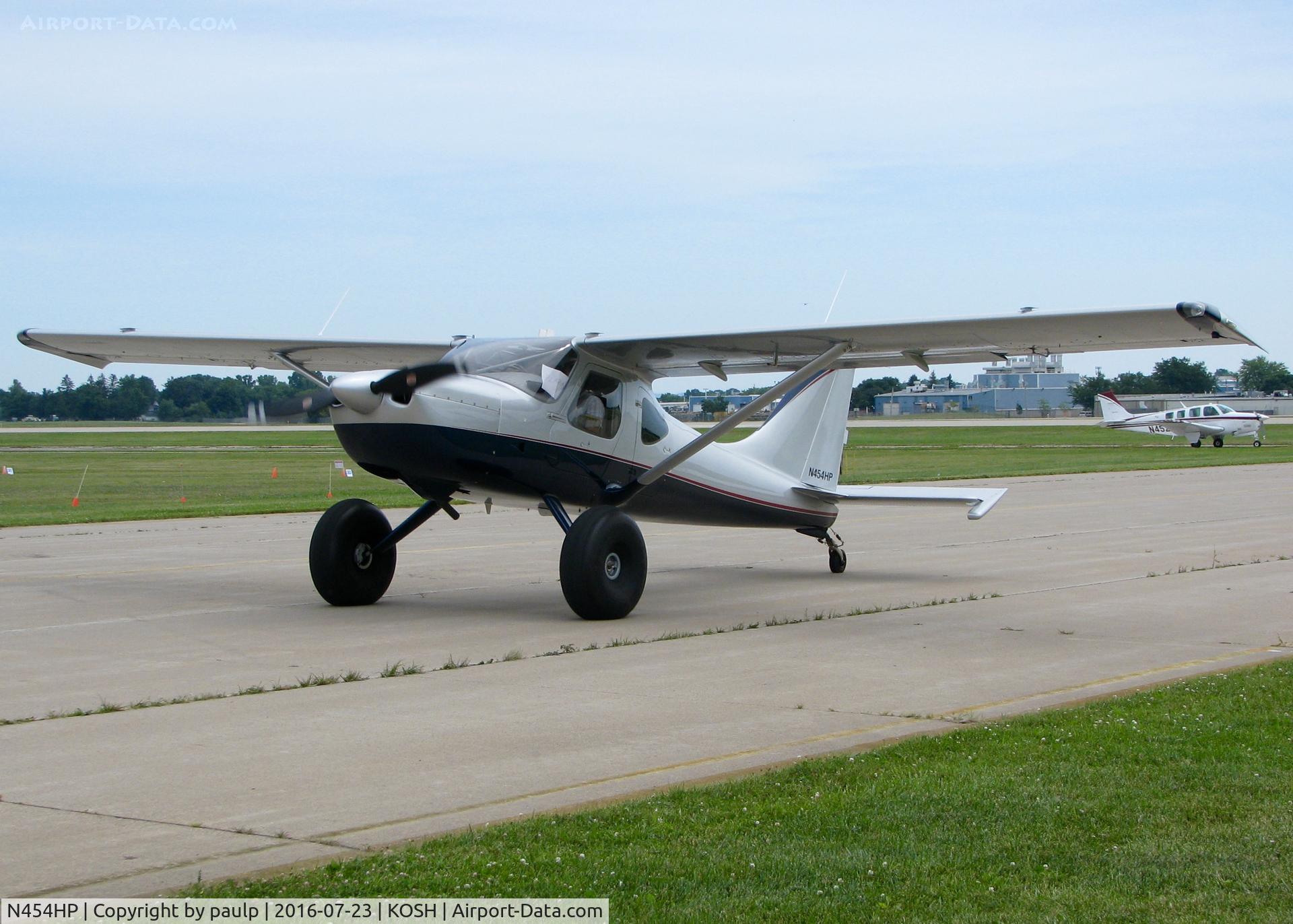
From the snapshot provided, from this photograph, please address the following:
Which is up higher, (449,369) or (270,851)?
(449,369)

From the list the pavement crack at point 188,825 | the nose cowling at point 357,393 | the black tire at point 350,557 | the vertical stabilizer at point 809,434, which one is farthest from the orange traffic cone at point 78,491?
the pavement crack at point 188,825

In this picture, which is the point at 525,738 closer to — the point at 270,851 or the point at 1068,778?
the point at 270,851

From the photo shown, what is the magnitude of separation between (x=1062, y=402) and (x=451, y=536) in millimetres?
171745

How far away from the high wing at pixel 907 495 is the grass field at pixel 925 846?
30.3ft

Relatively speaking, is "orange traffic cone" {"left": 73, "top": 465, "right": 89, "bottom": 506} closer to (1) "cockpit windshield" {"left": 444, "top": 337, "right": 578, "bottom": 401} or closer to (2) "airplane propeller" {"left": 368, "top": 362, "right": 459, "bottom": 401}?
(1) "cockpit windshield" {"left": 444, "top": 337, "right": 578, "bottom": 401}

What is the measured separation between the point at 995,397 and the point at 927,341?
176 metres

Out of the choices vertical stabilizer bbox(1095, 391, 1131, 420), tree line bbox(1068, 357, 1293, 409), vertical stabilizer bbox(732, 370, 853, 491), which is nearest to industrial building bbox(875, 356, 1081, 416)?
tree line bbox(1068, 357, 1293, 409)

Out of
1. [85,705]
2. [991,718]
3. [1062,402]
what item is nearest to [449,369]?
[85,705]

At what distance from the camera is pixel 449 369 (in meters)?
12.5

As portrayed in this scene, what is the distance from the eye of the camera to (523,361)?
1331cm

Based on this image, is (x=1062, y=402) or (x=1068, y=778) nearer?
(x=1068, y=778)

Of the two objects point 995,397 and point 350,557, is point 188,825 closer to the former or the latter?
point 350,557

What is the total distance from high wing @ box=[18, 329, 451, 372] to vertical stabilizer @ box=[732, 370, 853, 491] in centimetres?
417

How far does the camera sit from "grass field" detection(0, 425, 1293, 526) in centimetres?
3050
